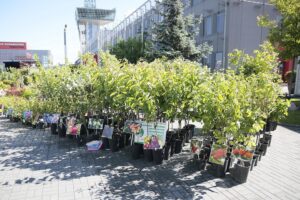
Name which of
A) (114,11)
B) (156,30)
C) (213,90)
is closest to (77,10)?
(114,11)

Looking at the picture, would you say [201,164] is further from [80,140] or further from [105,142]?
[80,140]

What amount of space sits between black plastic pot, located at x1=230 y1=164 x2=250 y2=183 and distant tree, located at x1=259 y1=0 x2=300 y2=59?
8618 millimetres

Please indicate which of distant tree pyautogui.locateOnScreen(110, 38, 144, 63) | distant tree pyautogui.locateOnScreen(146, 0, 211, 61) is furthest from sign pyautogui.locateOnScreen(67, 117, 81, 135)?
distant tree pyautogui.locateOnScreen(110, 38, 144, 63)

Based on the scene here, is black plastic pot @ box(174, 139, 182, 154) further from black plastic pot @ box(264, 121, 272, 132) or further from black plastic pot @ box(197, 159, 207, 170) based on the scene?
black plastic pot @ box(264, 121, 272, 132)

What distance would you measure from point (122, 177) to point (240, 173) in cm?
228

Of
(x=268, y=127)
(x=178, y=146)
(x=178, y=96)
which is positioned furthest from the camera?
(x=268, y=127)

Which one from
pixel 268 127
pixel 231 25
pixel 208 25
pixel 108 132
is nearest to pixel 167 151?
pixel 108 132

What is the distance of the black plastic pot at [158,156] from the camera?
18.1ft

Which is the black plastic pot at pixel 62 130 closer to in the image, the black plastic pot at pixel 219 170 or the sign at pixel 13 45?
the black plastic pot at pixel 219 170

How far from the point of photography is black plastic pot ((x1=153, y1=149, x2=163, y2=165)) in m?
5.52

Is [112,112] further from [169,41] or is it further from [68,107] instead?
[169,41]

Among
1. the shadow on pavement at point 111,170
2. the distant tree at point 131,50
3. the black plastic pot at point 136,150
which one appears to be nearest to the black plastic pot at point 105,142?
the shadow on pavement at point 111,170

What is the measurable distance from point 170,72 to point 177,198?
256 centimetres

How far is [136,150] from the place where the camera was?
19.3 ft
